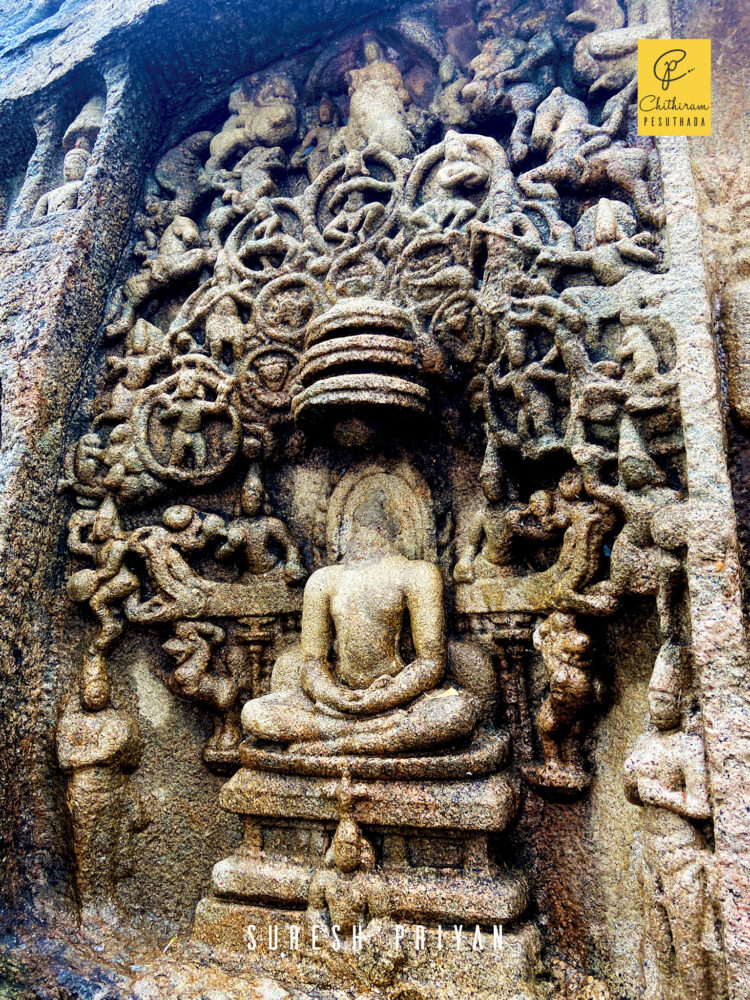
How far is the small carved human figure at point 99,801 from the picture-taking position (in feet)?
11.8

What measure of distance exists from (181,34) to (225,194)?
138 cm

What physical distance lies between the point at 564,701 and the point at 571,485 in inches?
37.5

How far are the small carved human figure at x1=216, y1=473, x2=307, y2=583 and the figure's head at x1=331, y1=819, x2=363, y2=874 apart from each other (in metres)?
1.36

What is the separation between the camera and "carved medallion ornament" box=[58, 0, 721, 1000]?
2.97 metres

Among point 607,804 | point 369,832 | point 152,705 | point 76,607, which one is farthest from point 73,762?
point 607,804

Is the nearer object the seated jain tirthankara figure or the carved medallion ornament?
the carved medallion ornament

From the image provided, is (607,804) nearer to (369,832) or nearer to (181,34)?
(369,832)

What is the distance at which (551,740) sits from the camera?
3170 mm

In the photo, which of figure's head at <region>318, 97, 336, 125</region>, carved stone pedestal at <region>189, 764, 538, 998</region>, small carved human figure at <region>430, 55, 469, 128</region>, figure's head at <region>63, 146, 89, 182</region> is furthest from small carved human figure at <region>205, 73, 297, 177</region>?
carved stone pedestal at <region>189, 764, 538, 998</region>

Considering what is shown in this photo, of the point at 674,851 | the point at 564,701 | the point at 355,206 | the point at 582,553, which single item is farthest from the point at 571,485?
the point at 355,206

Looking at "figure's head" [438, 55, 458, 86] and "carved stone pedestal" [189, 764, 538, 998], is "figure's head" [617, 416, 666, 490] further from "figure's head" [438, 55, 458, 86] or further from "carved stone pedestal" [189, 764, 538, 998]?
"figure's head" [438, 55, 458, 86]

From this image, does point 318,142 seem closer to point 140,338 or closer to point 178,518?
point 140,338

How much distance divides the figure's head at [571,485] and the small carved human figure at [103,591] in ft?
7.85

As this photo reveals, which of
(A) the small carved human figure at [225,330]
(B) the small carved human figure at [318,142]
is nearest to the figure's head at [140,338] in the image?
(A) the small carved human figure at [225,330]
